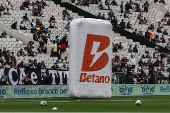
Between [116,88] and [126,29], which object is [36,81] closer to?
[116,88]

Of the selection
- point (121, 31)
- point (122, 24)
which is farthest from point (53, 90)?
point (122, 24)

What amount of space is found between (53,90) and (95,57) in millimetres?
6003

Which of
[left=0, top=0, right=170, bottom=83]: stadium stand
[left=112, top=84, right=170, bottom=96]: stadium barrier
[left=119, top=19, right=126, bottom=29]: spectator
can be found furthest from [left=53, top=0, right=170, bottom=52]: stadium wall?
[left=112, top=84, right=170, bottom=96]: stadium barrier

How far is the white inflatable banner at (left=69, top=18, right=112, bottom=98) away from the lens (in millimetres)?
23127

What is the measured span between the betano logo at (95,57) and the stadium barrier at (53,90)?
18.0 feet

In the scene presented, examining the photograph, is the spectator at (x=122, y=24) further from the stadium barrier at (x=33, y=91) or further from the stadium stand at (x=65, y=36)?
the stadium barrier at (x=33, y=91)

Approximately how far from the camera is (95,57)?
77.6 feet

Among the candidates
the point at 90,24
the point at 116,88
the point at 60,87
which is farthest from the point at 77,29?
the point at 116,88

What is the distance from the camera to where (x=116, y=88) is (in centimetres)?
3158

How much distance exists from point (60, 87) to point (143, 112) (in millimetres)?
15638

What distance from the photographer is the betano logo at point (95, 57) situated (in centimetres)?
2336

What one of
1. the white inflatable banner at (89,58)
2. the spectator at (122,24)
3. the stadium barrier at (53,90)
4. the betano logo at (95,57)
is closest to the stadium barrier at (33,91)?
the stadium barrier at (53,90)

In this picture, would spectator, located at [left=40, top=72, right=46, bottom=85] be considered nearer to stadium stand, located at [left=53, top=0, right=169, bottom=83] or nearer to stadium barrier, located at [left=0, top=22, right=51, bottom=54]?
stadium barrier, located at [left=0, top=22, right=51, bottom=54]

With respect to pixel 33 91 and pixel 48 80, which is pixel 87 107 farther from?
pixel 48 80
